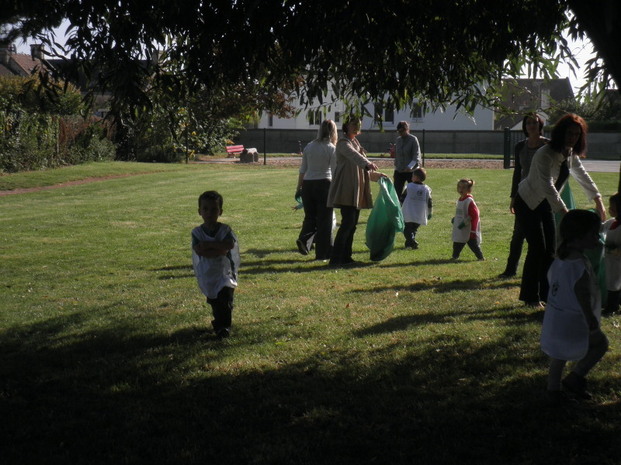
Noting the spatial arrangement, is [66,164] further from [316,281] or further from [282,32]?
[282,32]

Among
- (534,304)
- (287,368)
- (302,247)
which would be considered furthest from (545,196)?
(302,247)

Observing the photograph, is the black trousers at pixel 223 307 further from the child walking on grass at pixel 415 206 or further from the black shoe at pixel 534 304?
the child walking on grass at pixel 415 206

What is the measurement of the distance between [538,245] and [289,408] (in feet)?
11.3

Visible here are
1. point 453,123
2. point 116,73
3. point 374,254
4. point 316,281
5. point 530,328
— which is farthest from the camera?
point 453,123

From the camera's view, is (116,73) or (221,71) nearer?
(116,73)

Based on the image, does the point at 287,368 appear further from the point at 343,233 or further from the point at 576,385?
the point at 343,233

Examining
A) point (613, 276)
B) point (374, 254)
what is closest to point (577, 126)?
point (613, 276)

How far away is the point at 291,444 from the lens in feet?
14.3

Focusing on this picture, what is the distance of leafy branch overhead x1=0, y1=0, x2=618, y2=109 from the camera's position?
18.7ft

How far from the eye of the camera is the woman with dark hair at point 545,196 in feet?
22.8

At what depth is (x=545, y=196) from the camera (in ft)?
23.5

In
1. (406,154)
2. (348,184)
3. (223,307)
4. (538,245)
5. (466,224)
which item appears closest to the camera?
(223,307)

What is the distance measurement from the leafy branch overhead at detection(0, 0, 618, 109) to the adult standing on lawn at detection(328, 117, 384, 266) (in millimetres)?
2540

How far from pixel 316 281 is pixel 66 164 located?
956 inches
